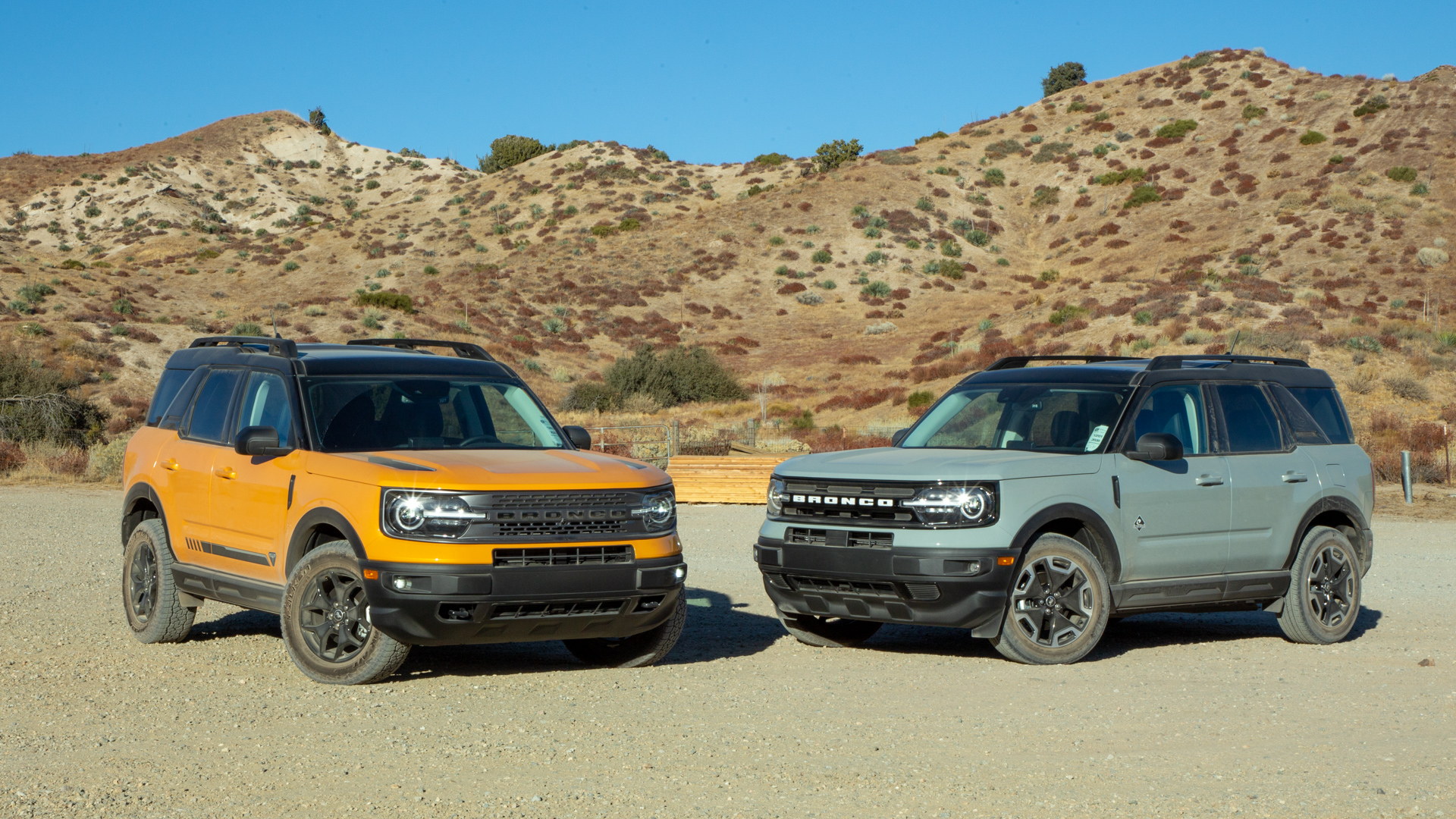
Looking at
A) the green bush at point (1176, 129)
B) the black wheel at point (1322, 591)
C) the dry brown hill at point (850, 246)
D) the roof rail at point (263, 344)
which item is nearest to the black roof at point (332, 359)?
the roof rail at point (263, 344)

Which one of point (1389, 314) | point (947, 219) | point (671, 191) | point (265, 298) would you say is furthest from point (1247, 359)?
point (671, 191)

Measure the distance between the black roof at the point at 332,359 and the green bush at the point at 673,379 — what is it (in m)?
35.0

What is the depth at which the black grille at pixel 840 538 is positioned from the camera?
27.1 ft

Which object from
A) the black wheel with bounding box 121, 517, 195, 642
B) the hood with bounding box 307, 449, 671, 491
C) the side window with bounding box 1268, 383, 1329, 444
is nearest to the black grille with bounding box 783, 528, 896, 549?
the hood with bounding box 307, 449, 671, 491

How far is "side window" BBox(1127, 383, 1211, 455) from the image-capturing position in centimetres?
921

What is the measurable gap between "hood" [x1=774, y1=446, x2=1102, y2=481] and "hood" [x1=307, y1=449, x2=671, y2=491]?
116cm

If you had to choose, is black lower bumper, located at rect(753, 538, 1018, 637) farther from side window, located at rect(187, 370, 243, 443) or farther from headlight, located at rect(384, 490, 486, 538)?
side window, located at rect(187, 370, 243, 443)

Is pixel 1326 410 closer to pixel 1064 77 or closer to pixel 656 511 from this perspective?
pixel 656 511

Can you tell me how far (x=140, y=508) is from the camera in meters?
9.73

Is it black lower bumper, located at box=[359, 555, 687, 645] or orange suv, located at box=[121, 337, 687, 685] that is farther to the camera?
orange suv, located at box=[121, 337, 687, 685]

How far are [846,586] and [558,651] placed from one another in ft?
6.90

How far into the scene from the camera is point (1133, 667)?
27.9 feet

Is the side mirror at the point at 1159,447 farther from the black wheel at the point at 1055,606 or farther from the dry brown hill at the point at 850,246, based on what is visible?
the dry brown hill at the point at 850,246

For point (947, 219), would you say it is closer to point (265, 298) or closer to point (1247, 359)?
point (265, 298)
